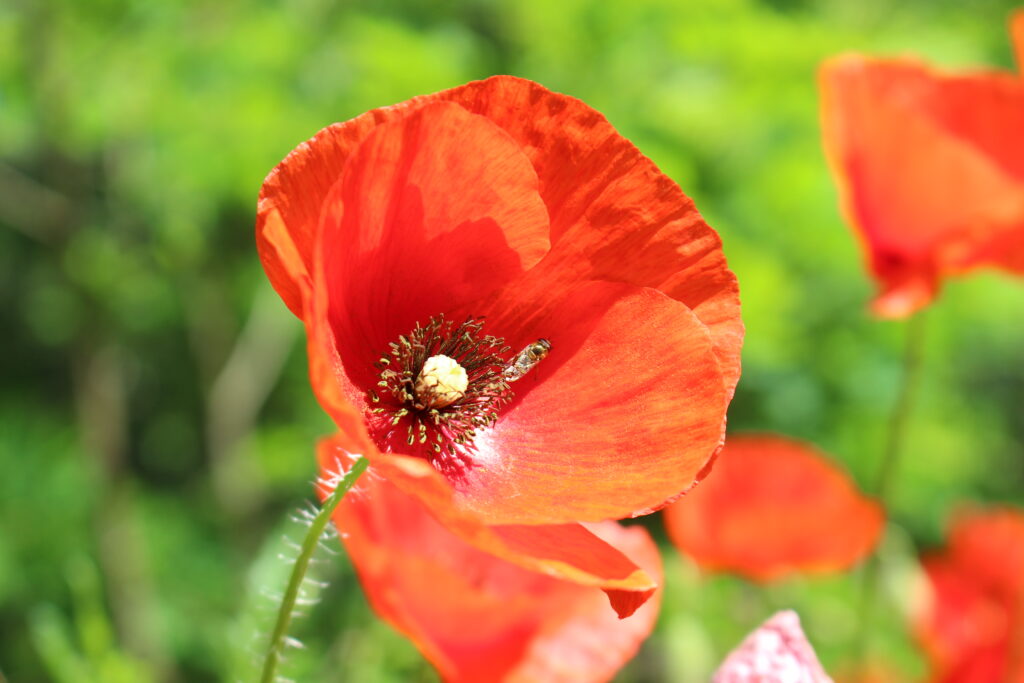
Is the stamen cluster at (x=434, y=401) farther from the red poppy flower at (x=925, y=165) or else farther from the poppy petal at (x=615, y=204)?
the red poppy flower at (x=925, y=165)

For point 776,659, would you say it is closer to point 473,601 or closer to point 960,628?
point 473,601

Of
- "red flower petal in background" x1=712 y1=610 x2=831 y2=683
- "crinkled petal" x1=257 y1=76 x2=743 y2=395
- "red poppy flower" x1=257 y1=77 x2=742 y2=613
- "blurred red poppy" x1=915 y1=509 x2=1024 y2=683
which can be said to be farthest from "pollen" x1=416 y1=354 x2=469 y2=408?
"blurred red poppy" x1=915 y1=509 x2=1024 y2=683

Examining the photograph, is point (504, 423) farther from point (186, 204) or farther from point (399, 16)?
point (399, 16)

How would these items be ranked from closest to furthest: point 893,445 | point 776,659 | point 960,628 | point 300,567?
1. point 300,567
2. point 776,659
3. point 893,445
4. point 960,628

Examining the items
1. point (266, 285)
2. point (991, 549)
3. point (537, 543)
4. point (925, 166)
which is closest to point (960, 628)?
point (991, 549)

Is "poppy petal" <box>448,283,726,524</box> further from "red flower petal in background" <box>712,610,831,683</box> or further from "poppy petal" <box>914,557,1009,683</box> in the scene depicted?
"poppy petal" <box>914,557,1009,683</box>
